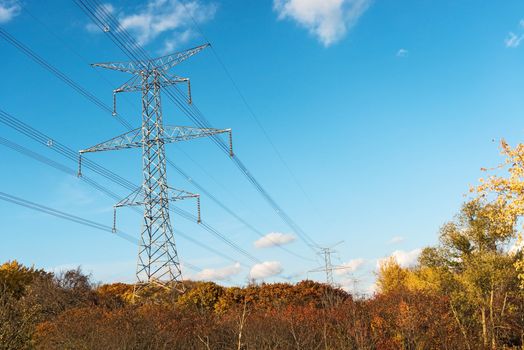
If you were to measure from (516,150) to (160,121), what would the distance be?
21.3 metres

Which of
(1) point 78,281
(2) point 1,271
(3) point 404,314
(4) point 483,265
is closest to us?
(3) point 404,314

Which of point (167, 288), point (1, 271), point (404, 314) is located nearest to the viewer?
point (404, 314)

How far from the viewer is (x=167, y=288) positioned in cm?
2869

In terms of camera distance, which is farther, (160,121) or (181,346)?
(160,121)

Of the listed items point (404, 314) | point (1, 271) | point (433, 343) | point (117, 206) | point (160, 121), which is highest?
point (160, 121)

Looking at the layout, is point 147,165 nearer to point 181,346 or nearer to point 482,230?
point 181,346

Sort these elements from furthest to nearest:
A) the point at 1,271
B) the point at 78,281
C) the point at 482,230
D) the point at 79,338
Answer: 1. the point at 78,281
2. the point at 482,230
3. the point at 1,271
4. the point at 79,338

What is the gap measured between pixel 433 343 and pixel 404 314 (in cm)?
181

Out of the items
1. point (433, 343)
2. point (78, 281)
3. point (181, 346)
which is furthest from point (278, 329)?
point (78, 281)

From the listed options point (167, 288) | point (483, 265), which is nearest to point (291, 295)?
point (167, 288)

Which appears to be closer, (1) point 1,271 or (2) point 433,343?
(2) point 433,343

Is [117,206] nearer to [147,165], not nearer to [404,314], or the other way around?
[147,165]

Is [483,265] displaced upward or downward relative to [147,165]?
downward

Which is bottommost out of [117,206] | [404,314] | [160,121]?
[404,314]
